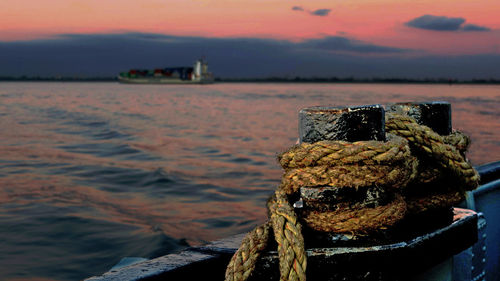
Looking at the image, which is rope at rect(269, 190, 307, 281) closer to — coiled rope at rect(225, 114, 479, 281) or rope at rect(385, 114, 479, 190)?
coiled rope at rect(225, 114, 479, 281)

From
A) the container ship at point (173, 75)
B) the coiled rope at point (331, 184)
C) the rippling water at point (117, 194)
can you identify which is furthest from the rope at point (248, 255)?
the container ship at point (173, 75)

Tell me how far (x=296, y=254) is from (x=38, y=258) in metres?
5.43

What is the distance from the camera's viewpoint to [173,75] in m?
127

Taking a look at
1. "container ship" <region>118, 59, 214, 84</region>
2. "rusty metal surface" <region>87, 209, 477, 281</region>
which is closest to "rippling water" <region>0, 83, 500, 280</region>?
"rusty metal surface" <region>87, 209, 477, 281</region>

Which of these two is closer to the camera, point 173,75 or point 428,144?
point 428,144

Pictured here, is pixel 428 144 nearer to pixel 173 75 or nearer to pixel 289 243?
pixel 289 243

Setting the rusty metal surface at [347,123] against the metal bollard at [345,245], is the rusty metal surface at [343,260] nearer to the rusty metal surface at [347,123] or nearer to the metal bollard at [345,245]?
the metal bollard at [345,245]

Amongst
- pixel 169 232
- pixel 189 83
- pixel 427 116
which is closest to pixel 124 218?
pixel 169 232

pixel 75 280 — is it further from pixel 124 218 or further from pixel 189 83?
pixel 189 83

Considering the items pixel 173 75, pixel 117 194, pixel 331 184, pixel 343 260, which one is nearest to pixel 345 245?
pixel 343 260

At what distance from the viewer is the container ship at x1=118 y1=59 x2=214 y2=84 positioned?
124 metres

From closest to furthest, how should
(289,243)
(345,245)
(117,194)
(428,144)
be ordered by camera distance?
(289,243) < (345,245) < (428,144) < (117,194)

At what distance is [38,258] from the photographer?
5.65 m

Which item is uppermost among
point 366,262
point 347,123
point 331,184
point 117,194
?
point 347,123
